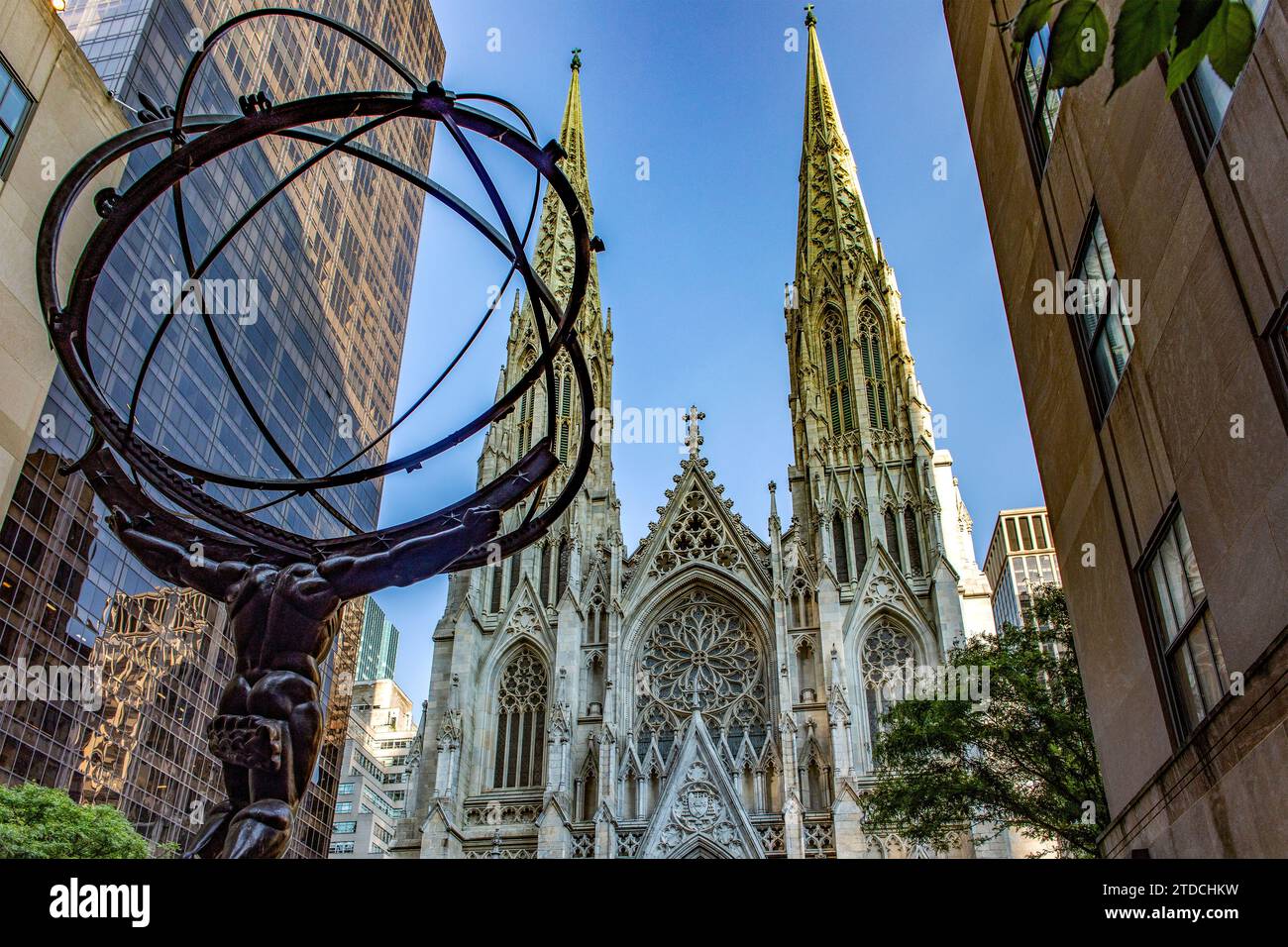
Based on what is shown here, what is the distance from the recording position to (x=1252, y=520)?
8.64 meters

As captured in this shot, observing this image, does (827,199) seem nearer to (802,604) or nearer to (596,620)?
(802,604)

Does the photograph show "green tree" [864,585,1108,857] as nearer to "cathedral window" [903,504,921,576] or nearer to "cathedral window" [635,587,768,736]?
"cathedral window" [635,587,768,736]

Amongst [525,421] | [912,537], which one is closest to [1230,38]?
[912,537]

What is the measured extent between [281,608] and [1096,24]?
Result: 802 cm

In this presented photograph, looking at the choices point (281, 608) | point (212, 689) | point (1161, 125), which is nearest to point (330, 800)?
point (212, 689)

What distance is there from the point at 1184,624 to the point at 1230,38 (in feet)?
26.6

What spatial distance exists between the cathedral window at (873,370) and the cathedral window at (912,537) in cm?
416

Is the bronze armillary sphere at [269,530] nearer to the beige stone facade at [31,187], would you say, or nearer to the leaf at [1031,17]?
the beige stone facade at [31,187]

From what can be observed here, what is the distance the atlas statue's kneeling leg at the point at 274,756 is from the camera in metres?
8.50

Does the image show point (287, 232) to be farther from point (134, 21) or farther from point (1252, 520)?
point (1252, 520)

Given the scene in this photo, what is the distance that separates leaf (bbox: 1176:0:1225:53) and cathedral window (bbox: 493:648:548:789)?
113ft

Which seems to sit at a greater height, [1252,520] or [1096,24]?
[1252,520]

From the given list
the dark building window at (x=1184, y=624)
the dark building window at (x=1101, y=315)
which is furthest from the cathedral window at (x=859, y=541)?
the dark building window at (x=1184, y=624)

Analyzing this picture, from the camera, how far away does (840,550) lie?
38.8 m
